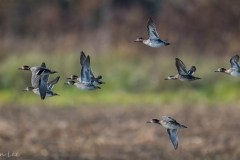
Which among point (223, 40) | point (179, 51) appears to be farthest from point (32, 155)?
point (223, 40)

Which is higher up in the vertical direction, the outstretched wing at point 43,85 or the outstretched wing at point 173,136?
the outstretched wing at point 43,85

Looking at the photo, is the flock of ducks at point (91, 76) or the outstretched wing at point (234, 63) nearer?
the flock of ducks at point (91, 76)

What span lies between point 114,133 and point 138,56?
8087mm

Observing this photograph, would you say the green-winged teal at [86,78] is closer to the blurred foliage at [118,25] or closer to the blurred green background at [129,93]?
the blurred green background at [129,93]

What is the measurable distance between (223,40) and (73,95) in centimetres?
694

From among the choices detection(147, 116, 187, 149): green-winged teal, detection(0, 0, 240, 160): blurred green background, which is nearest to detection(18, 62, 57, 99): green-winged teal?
detection(147, 116, 187, 149): green-winged teal

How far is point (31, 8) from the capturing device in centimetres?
3622

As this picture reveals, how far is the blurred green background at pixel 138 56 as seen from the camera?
18.6m

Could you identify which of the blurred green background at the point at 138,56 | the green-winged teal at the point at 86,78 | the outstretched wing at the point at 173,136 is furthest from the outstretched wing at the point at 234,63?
the blurred green background at the point at 138,56

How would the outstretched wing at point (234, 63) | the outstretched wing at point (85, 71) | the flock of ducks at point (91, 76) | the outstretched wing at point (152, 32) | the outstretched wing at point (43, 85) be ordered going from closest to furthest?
the outstretched wing at point (43, 85), the flock of ducks at point (91, 76), the outstretched wing at point (85, 71), the outstretched wing at point (234, 63), the outstretched wing at point (152, 32)

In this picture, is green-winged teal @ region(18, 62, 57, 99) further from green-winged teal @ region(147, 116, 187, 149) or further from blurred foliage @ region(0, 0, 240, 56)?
blurred foliage @ region(0, 0, 240, 56)

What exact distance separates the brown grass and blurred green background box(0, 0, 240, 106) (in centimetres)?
140

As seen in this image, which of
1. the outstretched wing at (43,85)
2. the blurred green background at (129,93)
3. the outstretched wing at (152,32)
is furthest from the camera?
the blurred green background at (129,93)

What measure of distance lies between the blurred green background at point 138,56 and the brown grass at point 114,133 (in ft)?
4.58
